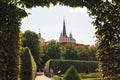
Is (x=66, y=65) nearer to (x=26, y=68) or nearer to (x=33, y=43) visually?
(x=33, y=43)

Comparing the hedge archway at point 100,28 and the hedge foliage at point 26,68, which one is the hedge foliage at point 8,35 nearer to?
the hedge archway at point 100,28

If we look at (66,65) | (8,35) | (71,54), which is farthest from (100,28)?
(71,54)

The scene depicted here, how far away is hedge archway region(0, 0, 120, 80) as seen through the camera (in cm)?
1016

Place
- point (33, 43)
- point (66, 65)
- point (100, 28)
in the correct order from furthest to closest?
point (33, 43)
point (66, 65)
point (100, 28)

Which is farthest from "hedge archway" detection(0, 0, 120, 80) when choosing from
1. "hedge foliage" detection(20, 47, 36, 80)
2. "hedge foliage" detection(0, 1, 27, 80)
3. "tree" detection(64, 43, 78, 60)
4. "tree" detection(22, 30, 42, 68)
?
"tree" detection(64, 43, 78, 60)

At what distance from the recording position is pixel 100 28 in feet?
35.3

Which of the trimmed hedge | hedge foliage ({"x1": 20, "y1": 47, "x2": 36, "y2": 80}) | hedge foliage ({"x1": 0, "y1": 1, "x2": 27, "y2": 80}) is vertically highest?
hedge foliage ({"x1": 0, "y1": 1, "x2": 27, "y2": 80})

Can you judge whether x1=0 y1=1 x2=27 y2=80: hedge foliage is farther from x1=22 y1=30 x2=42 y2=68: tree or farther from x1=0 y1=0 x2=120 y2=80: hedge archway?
x1=22 y1=30 x2=42 y2=68: tree

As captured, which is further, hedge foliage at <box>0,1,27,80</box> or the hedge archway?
the hedge archway

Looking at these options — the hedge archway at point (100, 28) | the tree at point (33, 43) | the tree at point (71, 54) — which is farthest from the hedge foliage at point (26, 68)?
the tree at point (71, 54)

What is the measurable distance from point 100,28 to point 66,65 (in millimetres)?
44423

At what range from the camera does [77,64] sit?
56.2m

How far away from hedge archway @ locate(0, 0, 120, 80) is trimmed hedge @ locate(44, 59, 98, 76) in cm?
3924

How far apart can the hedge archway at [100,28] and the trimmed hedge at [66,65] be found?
39240 mm
